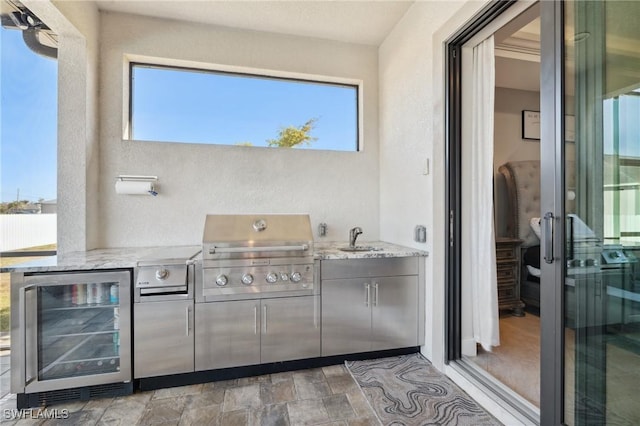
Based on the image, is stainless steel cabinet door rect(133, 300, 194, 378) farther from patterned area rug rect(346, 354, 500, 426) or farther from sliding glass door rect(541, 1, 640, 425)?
sliding glass door rect(541, 1, 640, 425)

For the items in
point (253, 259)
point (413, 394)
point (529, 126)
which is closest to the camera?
point (413, 394)

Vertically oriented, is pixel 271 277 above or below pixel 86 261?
below

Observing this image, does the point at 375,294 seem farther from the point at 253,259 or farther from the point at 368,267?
the point at 253,259

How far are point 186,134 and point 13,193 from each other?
4.37 feet

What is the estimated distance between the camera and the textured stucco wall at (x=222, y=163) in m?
2.63

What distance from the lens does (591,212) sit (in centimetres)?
127

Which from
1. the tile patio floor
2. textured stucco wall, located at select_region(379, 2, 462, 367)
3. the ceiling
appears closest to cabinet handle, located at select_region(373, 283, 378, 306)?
textured stucco wall, located at select_region(379, 2, 462, 367)

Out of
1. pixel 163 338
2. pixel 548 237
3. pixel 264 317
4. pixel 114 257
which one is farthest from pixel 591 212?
pixel 114 257

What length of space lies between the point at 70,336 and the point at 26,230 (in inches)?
38.4

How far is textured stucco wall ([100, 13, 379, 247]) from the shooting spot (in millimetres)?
2629

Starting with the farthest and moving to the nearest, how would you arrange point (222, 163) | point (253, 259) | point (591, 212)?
point (222, 163) → point (253, 259) → point (591, 212)

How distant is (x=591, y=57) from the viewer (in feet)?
4.16

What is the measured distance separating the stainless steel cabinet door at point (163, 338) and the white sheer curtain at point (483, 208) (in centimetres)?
213

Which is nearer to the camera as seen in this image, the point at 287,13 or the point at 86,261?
the point at 86,261
